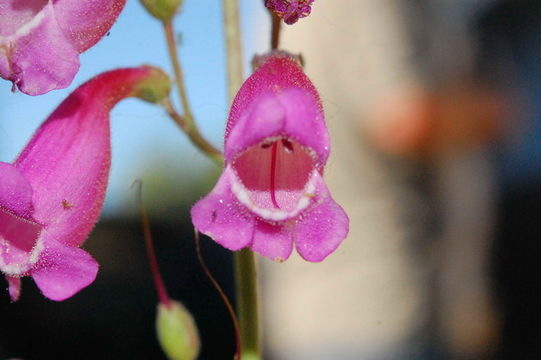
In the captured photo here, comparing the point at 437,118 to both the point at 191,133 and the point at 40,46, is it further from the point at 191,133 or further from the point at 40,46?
the point at 40,46

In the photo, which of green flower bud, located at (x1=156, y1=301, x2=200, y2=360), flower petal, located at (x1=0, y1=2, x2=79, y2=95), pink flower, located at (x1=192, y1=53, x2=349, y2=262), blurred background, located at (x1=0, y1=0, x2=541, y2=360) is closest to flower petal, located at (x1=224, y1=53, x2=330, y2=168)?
pink flower, located at (x1=192, y1=53, x2=349, y2=262)

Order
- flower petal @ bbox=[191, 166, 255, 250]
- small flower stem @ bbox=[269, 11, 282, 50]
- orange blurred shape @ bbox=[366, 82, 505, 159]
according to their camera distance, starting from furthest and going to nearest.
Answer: orange blurred shape @ bbox=[366, 82, 505, 159], small flower stem @ bbox=[269, 11, 282, 50], flower petal @ bbox=[191, 166, 255, 250]

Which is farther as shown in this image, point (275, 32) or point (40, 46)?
point (275, 32)

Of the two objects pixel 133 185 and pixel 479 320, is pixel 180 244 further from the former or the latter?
pixel 133 185

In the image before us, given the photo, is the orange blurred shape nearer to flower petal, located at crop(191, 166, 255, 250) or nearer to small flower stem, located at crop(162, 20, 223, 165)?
small flower stem, located at crop(162, 20, 223, 165)

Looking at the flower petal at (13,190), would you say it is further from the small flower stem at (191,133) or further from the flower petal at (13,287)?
the small flower stem at (191,133)

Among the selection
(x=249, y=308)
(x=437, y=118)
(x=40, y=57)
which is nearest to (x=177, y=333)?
(x=249, y=308)

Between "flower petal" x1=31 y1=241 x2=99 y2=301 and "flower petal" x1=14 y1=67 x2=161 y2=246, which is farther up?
"flower petal" x1=14 y1=67 x2=161 y2=246
